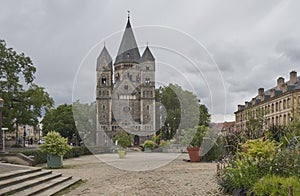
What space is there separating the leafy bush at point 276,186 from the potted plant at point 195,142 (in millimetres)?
13607

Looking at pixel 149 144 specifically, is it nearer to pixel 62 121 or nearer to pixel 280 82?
pixel 62 121

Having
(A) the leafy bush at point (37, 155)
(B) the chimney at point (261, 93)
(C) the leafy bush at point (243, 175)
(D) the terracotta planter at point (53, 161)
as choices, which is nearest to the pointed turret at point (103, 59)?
(D) the terracotta planter at point (53, 161)

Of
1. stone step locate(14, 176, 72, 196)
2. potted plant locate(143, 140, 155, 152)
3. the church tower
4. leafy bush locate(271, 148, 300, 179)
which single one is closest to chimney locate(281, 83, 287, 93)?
potted plant locate(143, 140, 155, 152)

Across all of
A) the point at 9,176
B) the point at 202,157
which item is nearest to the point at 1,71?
the point at 202,157

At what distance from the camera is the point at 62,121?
5234 cm

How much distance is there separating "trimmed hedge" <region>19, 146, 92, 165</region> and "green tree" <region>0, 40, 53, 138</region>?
14.8 ft

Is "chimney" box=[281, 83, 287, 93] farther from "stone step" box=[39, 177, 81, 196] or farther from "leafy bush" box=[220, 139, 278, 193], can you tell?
"leafy bush" box=[220, 139, 278, 193]

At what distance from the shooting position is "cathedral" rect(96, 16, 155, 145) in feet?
53.6

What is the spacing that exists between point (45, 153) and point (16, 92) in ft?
34.8

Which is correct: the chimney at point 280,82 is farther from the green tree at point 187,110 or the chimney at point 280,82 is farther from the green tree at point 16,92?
the green tree at point 16,92

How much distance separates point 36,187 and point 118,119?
368 inches

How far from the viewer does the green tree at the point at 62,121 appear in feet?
169

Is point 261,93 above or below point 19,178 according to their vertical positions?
above

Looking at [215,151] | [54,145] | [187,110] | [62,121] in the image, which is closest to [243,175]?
[54,145]
